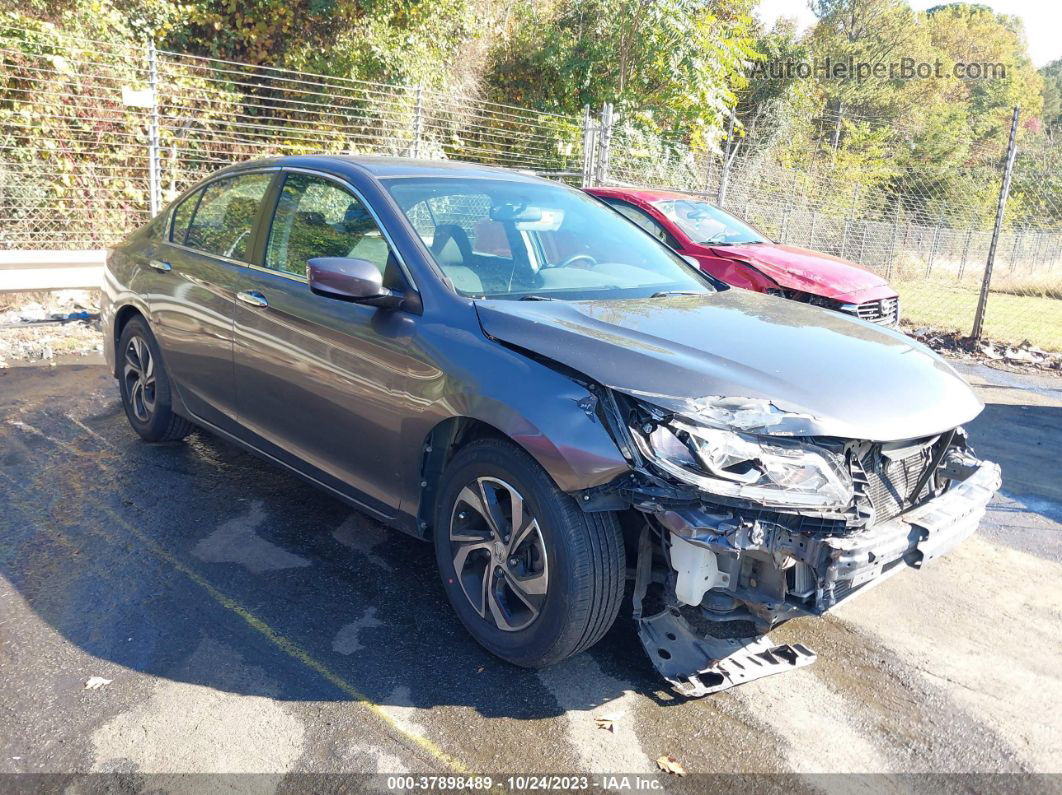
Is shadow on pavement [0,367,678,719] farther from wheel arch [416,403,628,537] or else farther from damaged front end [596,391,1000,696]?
wheel arch [416,403,628,537]

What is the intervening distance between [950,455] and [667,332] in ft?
3.95

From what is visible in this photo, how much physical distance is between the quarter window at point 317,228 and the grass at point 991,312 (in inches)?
369

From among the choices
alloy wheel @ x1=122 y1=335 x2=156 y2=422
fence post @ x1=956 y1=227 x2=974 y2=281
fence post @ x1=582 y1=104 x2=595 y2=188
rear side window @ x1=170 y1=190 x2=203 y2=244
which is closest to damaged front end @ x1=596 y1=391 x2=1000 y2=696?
rear side window @ x1=170 y1=190 x2=203 y2=244

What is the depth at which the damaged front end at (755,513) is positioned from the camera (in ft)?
8.55

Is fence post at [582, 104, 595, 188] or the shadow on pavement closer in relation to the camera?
the shadow on pavement

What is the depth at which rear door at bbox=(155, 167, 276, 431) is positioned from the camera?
4.33 m

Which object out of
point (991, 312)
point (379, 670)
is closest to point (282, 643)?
point (379, 670)

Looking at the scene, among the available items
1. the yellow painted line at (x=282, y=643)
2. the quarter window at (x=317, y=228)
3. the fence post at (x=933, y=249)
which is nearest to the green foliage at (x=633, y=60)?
the fence post at (x=933, y=249)

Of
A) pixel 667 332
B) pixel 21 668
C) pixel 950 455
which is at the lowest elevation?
pixel 21 668

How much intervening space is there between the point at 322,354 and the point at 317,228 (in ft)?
2.18

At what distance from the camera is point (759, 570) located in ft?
9.01

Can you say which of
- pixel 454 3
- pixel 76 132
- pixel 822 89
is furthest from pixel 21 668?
pixel 822 89

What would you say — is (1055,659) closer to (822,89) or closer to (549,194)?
(549,194)

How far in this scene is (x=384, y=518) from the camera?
361 centimetres
